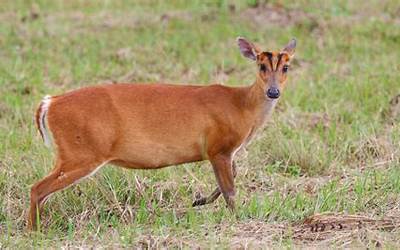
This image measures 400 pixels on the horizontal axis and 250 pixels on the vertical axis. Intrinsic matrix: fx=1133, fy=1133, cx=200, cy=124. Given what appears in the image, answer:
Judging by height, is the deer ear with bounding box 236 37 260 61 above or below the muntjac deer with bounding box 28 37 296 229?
above

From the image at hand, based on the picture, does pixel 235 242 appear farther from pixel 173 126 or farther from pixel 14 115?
pixel 14 115

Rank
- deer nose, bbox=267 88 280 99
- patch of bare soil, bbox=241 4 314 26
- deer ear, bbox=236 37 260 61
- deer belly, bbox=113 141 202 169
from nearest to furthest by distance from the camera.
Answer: deer belly, bbox=113 141 202 169, deer nose, bbox=267 88 280 99, deer ear, bbox=236 37 260 61, patch of bare soil, bbox=241 4 314 26

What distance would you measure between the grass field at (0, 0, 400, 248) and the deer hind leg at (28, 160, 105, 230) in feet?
0.59

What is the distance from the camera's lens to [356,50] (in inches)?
532

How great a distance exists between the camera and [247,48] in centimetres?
864

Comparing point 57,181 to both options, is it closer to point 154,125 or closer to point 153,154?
point 153,154

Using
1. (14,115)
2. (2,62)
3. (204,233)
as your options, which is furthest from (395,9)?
(204,233)

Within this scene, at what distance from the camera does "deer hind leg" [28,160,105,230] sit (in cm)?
783

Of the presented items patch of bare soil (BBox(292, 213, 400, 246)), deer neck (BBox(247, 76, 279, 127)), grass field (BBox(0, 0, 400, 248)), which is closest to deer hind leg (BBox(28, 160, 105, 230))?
grass field (BBox(0, 0, 400, 248))

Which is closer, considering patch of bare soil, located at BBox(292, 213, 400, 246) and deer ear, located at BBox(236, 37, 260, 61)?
patch of bare soil, located at BBox(292, 213, 400, 246)

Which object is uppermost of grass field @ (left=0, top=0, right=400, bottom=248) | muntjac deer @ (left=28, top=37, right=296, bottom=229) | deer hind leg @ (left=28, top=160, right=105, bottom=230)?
muntjac deer @ (left=28, top=37, right=296, bottom=229)

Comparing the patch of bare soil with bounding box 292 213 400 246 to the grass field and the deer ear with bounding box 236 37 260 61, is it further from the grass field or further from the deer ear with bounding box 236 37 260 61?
the deer ear with bounding box 236 37 260 61

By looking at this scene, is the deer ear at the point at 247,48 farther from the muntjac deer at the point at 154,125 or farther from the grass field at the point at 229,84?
the grass field at the point at 229,84

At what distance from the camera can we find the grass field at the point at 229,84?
25.2 feet
